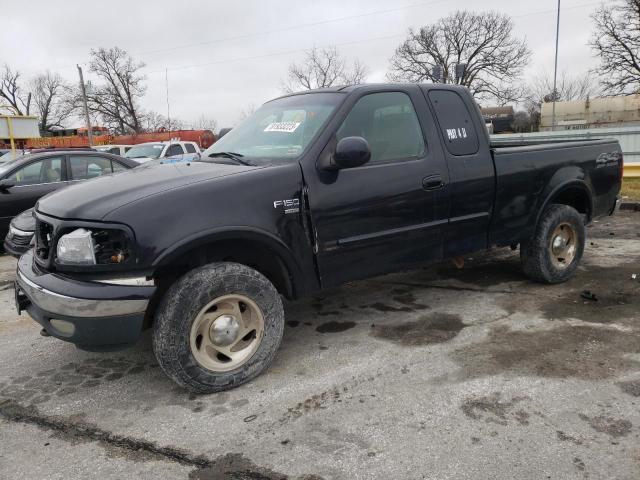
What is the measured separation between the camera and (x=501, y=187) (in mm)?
4379

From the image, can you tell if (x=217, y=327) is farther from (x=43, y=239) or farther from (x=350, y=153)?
(x=350, y=153)

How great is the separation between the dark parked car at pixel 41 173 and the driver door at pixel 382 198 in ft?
17.5

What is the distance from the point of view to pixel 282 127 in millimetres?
3852

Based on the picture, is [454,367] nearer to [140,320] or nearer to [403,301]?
[403,301]

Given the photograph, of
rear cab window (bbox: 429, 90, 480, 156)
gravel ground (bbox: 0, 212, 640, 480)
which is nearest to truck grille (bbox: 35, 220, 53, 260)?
gravel ground (bbox: 0, 212, 640, 480)

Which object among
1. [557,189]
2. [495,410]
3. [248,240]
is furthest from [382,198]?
[557,189]

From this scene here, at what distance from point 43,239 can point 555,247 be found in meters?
4.47

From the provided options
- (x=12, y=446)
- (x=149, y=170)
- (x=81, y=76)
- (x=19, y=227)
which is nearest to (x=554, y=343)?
(x=149, y=170)

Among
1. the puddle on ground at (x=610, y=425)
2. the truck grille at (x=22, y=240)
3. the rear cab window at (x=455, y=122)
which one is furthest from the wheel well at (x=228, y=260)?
the truck grille at (x=22, y=240)

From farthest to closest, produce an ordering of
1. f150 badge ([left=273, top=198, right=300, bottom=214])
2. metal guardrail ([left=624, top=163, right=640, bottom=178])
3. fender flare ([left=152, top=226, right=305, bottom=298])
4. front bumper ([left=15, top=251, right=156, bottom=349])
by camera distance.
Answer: metal guardrail ([left=624, top=163, right=640, bottom=178])
f150 badge ([left=273, top=198, right=300, bottom=214])
fender flare ([left=152, top=226, right=305, bottom=298])
front bumper ([left=15, top=251, right=156, bottom=349])

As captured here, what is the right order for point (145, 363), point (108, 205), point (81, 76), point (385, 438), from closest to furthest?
point (385, 438) < point (108, 205) < point (145, 363) < point (81, 76)

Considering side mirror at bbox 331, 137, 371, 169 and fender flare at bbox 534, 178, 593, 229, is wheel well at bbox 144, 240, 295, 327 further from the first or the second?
fender flare at bbox 534, 178, 593, 229

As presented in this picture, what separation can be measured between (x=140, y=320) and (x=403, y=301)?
8.70 ft

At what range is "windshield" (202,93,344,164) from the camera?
11.8 ft
